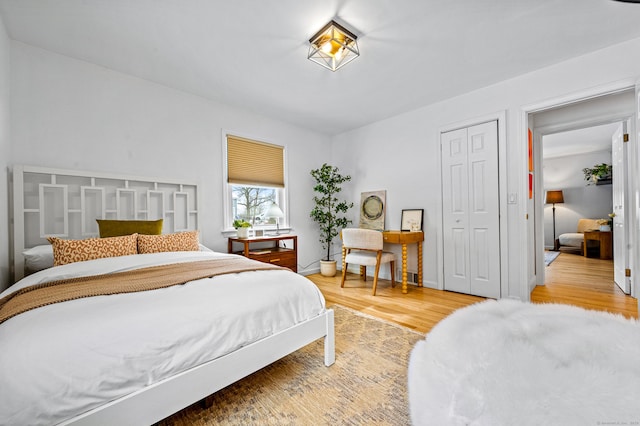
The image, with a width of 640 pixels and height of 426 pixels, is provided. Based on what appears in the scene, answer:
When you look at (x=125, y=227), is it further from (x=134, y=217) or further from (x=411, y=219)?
(x=411, y=219)

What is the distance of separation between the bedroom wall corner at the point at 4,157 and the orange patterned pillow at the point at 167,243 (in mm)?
899

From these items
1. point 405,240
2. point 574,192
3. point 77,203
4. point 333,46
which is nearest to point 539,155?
point 405,240

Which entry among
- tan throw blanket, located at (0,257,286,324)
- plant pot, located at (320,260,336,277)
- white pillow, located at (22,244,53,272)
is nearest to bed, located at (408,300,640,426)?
tan throw blanket, located at (0,257,286,324)

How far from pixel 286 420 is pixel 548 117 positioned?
4279mm

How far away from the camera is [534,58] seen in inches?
101

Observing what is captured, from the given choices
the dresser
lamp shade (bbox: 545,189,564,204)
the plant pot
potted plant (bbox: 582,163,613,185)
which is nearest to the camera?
the dresser

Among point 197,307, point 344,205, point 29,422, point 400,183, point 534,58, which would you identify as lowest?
point 29,422

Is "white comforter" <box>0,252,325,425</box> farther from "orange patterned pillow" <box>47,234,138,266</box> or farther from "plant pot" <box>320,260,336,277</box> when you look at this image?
"plant pot" <box>320,260,336,277</box>

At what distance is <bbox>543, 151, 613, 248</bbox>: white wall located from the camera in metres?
6.38

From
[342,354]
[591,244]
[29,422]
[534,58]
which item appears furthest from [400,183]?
[591,244]

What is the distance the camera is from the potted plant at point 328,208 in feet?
14.4

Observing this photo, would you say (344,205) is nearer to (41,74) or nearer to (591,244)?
(41,74)

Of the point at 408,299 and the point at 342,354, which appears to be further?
the point at 408,299

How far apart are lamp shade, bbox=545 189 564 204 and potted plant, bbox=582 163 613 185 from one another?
23.5 inches
